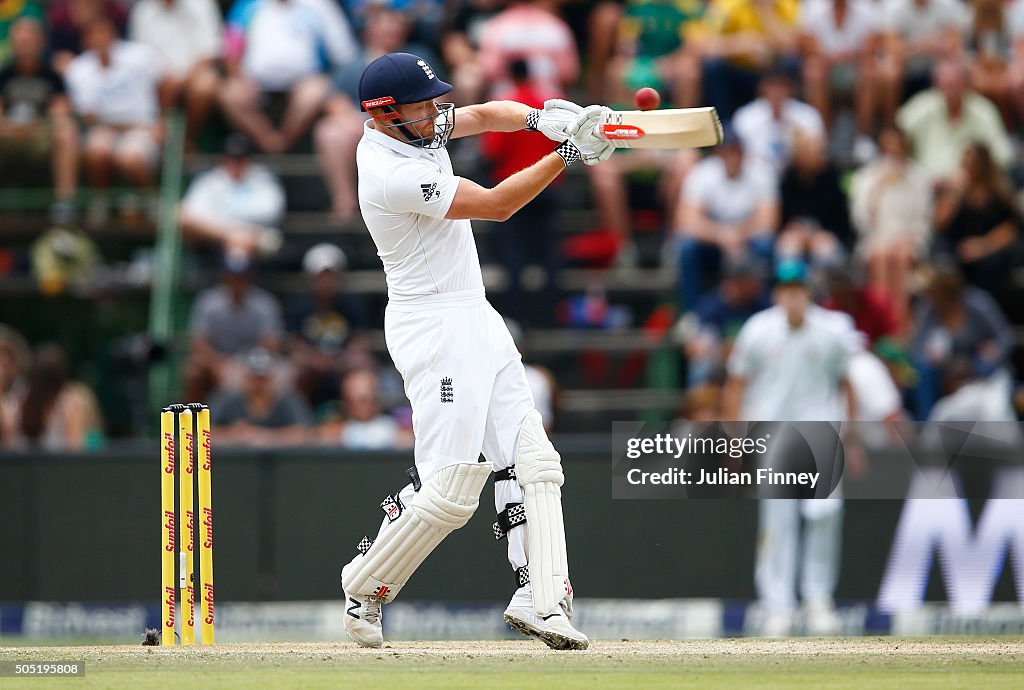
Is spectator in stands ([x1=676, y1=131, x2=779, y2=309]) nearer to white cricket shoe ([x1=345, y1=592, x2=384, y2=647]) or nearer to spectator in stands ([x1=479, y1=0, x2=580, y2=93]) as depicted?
spectator in stands ([x1=479, y1=0, x2=580, y2=93])

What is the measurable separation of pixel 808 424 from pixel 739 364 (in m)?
0.74

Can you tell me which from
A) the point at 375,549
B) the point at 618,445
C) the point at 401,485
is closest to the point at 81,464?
the point at 401,485

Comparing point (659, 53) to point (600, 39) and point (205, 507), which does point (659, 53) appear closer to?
point (600, 39)

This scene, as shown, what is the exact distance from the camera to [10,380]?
1086 centimetres

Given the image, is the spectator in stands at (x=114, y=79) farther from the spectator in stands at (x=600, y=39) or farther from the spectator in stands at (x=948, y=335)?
the spectator in stands at (x=948, y=335)

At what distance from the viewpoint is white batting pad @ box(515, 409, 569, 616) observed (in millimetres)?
6234

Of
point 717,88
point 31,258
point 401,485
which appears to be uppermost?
point 717,88

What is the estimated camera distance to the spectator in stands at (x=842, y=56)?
12523 millimetres

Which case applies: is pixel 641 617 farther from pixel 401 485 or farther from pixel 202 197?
pixel 202 197

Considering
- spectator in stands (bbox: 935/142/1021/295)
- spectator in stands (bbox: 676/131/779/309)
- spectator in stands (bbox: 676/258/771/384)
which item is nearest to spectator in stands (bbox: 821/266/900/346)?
spectator in stands (bbox: 676/258/771/384)

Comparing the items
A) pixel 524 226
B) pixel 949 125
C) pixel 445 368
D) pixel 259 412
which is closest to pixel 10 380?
pixel 259 412

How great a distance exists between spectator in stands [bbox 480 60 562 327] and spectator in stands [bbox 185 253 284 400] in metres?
1.72

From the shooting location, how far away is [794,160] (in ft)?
39.0

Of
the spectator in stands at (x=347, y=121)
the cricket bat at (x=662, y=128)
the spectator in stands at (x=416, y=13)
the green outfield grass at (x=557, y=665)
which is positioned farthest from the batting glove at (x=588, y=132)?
the spectator in stands at (x=416, y=13)
